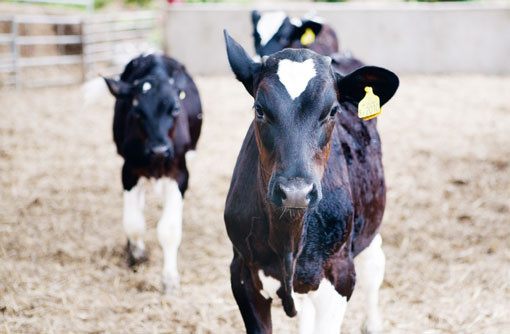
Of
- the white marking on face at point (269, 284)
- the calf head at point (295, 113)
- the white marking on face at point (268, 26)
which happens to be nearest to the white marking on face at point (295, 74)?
the calf head at point (295, 113)

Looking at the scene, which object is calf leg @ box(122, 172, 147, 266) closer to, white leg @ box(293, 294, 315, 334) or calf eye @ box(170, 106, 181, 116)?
calf eye @ box(170, 106, 181, 116)

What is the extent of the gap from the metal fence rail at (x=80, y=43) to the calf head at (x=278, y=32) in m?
6.91

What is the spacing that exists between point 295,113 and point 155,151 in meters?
2.17

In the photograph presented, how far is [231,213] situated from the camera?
108 inches

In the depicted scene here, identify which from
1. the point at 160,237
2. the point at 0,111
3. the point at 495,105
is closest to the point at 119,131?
the point at 160,237

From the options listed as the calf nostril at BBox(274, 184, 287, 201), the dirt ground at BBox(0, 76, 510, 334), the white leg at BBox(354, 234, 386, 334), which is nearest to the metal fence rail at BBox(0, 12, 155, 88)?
the dirt ground at BBox(0, 76, 510, 334)

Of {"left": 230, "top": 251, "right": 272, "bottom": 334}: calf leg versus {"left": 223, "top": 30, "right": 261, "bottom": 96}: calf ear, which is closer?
{"left": 223, "top": 30, "right": 261, "bottom": 96}: calf ear

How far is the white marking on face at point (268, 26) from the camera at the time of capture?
5.44 metres

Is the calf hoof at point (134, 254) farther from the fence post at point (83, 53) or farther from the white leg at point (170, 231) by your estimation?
the fence post at point (83, 53)

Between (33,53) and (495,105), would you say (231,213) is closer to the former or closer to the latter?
(495,105)

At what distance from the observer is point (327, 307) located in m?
2.69

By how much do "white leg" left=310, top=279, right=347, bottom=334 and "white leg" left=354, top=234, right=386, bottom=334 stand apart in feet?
2.90

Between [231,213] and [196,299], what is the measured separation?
175 centimetres

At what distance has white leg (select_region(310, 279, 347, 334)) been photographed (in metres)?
2.68
